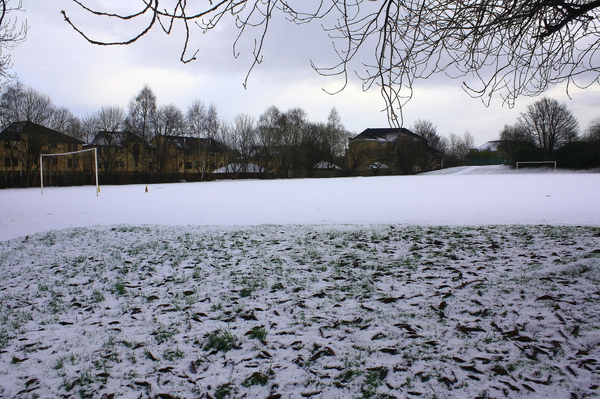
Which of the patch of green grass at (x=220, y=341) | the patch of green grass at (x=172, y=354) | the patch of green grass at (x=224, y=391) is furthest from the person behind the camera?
the patch of green grass at (x=220, y=341)

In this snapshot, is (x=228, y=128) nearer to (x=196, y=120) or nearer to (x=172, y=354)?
(x=196, y=120)

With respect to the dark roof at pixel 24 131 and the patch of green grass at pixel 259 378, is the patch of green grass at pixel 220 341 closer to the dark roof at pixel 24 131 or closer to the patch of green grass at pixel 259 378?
the patch of green grass at pixel 259 378

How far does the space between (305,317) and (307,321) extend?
11 centimetres

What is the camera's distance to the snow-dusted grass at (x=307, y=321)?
9.11ft

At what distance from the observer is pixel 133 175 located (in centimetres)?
4703

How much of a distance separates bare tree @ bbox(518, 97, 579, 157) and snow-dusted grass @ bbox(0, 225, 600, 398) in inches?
1991

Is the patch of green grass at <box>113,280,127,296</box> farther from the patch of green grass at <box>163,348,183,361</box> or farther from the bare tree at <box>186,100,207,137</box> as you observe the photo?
the bare tree at <box>186,100,207,137</box>

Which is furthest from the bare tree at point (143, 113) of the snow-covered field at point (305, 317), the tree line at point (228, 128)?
the snow-covered field at point (305, 317)

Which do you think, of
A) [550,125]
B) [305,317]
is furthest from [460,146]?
[305,317]

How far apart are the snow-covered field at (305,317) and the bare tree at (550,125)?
163ft

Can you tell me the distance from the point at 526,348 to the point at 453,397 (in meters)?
1.07

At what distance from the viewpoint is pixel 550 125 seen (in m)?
50.6

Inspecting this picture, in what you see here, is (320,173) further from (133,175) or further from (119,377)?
(119,377)

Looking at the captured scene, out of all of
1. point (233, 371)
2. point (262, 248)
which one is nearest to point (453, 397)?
point (233, 371)
